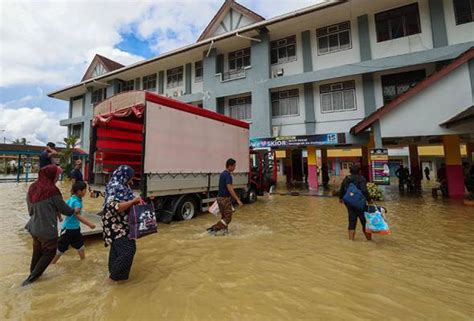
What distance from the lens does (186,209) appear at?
7.73 meters

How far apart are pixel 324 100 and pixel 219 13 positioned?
9.83 metres

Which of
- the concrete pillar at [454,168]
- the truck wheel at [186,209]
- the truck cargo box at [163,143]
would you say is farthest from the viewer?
Result: the concrete pillar at [454,168]

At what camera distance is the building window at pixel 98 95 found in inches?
935

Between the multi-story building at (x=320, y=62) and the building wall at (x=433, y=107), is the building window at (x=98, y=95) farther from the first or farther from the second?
the building wall at (x=433, y=107)

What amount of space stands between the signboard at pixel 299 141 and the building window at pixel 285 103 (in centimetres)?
207

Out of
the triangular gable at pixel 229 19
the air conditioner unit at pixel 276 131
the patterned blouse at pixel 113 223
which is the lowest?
the patterned blouse at pixel 113 223

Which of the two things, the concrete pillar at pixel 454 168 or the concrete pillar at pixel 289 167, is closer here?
the concrete pillar at pixel 454 168

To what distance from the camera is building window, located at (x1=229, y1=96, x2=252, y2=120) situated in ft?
56.0

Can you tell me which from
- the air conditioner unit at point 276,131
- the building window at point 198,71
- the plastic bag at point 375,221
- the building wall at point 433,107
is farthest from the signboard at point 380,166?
the building window at point 198,71

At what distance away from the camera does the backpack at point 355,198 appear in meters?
5.05

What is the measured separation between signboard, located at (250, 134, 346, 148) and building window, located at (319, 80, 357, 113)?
190 cm

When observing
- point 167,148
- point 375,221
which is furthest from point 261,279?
point 167,148

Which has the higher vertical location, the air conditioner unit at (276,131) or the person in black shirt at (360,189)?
the air conditioner unit at (276,131)

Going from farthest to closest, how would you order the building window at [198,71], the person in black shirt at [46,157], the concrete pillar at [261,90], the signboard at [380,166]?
the building window at [198,71] → the concrete pillar at [261,90] → the signboard at [380,166] → the person in black shirt at [46,157]
